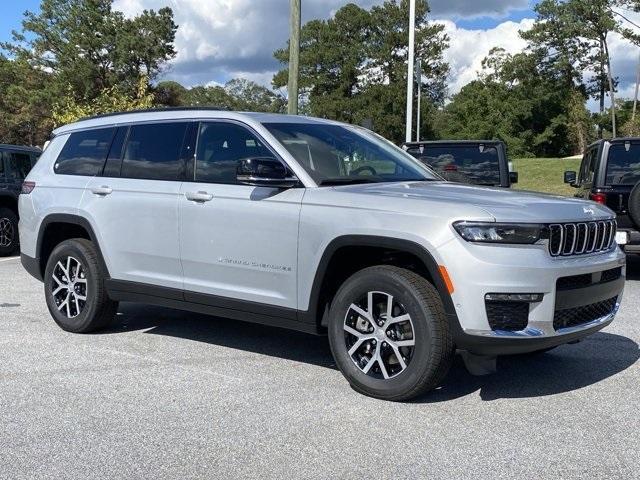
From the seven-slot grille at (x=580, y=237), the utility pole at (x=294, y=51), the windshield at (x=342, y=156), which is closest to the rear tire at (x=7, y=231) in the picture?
the utility pole at (x=294, y=51)

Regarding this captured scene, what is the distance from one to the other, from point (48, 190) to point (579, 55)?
200 feet

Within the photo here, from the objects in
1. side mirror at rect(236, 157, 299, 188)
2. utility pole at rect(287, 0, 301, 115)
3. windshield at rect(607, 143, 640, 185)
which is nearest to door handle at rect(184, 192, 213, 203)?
side mirror at rect(236, 157, 299, 188)

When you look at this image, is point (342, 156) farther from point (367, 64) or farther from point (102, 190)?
point (367, 64)

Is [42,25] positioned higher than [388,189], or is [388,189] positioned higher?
[42,25]

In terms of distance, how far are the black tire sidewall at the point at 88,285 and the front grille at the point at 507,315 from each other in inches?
135

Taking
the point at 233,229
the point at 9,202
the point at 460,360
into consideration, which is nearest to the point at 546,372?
the point at 460,360

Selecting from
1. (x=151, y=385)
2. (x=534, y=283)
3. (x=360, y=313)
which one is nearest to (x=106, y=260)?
(x=151, y=385)

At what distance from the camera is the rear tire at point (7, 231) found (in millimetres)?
12109

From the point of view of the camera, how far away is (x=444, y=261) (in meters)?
4.14

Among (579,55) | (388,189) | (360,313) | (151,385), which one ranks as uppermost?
(579,55)

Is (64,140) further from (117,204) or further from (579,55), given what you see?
(579,55)

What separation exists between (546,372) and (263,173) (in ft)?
8.07

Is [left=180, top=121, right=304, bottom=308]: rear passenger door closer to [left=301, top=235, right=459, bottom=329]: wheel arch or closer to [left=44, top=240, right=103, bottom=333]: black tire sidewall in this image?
[left=301, top=235, right=459, bottom=329]: wheel arch

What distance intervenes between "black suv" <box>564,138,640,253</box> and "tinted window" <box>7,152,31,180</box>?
908 cm
